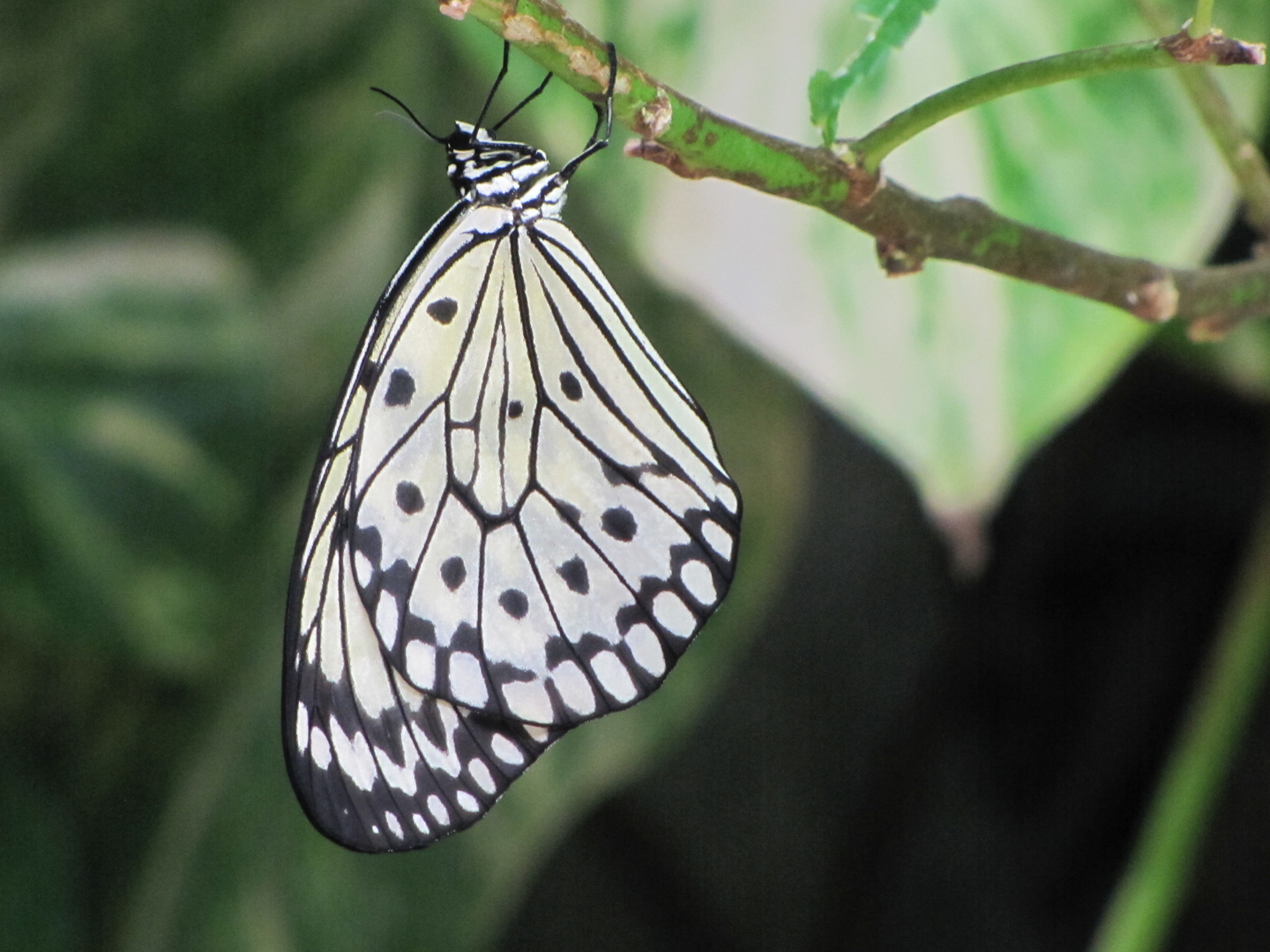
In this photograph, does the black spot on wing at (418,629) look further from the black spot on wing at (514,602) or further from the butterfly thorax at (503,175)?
the butterfly thorax at (503,175)

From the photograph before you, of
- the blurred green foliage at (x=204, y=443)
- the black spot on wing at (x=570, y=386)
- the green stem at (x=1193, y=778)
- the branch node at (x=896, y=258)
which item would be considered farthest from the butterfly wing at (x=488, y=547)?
the green stem at (x=1193, y=778)

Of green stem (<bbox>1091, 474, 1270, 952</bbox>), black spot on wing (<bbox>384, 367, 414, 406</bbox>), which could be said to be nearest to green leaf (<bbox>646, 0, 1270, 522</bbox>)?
black spot on wing (<bbox>384, 367, 414, 406</bbox>)

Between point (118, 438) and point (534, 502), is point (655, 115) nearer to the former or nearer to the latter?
point (534, 502)

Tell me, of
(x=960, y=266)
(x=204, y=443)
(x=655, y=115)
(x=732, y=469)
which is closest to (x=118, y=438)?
(x=204, y=443)

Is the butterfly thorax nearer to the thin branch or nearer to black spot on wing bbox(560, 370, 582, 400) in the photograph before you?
black spot on wing bbox(560, 370, 582, 400)

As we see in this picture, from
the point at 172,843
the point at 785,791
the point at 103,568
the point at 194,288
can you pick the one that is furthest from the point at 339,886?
the point at 785,791
